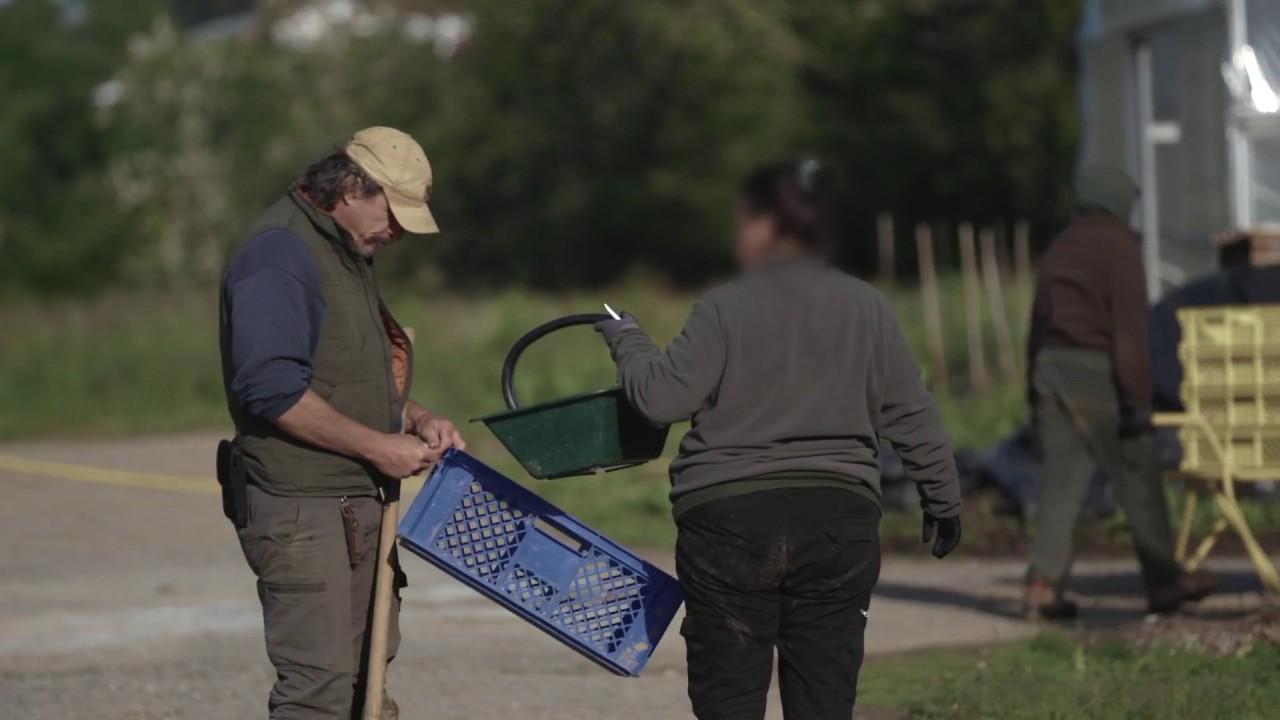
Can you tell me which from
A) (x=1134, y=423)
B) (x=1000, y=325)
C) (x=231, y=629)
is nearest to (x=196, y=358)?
(x=1000, y=325)

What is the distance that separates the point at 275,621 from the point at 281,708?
0.77 feet

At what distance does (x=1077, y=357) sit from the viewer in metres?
9.72

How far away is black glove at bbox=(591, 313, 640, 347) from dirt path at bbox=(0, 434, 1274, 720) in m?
2.60

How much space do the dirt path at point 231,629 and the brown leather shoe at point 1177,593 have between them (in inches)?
12.9

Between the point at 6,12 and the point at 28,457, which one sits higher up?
the point at 6,12

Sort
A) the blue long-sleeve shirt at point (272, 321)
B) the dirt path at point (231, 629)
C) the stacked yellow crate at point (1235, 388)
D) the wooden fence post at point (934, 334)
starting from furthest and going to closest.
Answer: the wooden fence post at point (934, 334) < the stacked yellow crate at point (1235, 388) < the dirt path at point (231, 629) < the blue long-sleeve shirt at point (272, 321)

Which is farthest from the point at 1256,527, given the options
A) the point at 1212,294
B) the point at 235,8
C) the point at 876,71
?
Result: the point at 235,8

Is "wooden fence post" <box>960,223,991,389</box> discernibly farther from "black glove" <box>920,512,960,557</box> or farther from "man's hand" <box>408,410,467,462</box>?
"man's hand" <box>408,410,467,462</box>

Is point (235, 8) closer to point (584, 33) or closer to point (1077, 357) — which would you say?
point (584, 33)

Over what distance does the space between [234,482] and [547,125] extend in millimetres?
40741

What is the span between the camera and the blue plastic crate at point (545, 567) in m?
5.68

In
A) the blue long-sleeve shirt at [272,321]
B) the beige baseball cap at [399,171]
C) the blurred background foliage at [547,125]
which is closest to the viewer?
the blue long-sleeve shirt at [272,321]

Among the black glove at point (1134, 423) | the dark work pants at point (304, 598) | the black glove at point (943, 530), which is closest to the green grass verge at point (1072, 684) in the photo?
the black glove at point (1134, 423)

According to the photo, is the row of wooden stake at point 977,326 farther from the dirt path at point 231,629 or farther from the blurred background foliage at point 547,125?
the blurred background foliage at point 547,125
